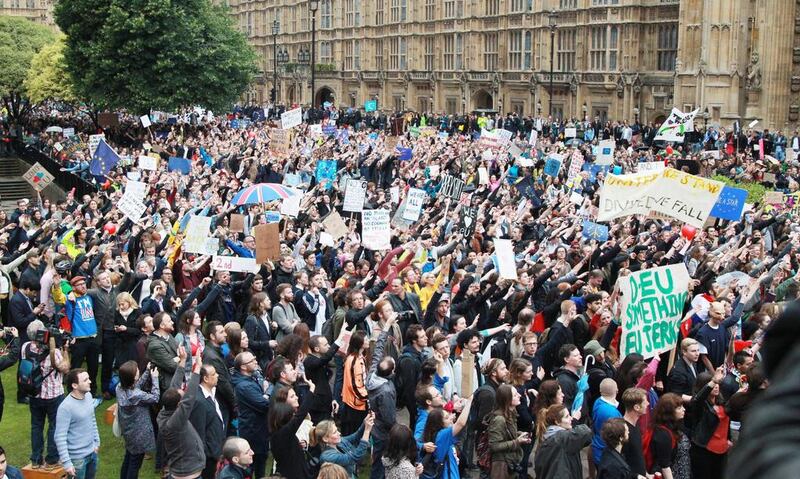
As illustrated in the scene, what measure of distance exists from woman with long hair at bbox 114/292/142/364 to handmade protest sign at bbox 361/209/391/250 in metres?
4.30

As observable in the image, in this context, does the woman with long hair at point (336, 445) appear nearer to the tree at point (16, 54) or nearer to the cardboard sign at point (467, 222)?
the cardboard sign at point (467, 222)

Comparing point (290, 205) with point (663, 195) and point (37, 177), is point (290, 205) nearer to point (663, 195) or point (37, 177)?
point (663, 195)

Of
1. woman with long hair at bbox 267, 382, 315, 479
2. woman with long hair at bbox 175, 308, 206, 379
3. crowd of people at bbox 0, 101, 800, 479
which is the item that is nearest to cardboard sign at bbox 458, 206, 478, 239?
crowd of people at bbox 0, 101, 800, 479

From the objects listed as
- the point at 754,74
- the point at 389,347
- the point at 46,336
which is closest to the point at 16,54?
the point at 754,74

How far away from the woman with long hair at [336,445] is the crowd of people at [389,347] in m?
0.02

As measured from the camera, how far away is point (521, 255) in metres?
15.6

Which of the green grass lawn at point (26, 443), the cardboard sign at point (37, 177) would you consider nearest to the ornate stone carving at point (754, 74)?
the cardboard sign at point (37, 177)

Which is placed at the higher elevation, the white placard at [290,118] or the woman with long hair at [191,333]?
the white placard at [290,118]

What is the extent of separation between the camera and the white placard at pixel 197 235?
13.8 meters

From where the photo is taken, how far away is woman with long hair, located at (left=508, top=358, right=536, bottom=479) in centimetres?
860

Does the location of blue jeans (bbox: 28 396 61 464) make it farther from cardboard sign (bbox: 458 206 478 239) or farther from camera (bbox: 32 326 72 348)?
cardboard sign (bbox: 458 206 478 239)

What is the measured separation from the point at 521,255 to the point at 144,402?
7.98 m

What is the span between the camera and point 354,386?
9.44m

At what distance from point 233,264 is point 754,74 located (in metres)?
32.8
